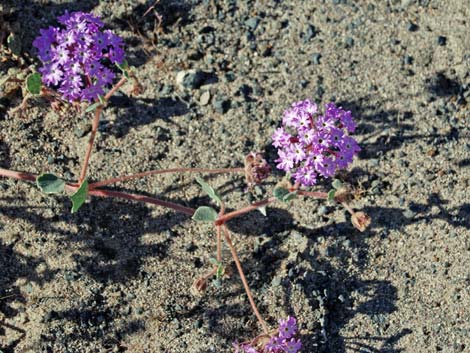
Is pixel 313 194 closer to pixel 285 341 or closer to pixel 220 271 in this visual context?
pixel 220 271

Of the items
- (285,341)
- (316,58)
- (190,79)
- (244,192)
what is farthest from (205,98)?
(285,341)

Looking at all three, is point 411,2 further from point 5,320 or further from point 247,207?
point 5,320

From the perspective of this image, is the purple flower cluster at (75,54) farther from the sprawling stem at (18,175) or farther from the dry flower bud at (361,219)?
the dry flower bud at (361,219)

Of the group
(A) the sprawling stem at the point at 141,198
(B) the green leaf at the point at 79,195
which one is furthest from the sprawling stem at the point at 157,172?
(B) the green leaf at the point at 79,195

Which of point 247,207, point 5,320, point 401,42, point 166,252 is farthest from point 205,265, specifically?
point 401,42

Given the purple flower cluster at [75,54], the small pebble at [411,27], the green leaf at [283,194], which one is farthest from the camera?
the small pebble at [411,27]

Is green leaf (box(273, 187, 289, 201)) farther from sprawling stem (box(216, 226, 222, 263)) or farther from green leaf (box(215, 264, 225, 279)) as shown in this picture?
green leaf (box(215, 264, 225, 279))
